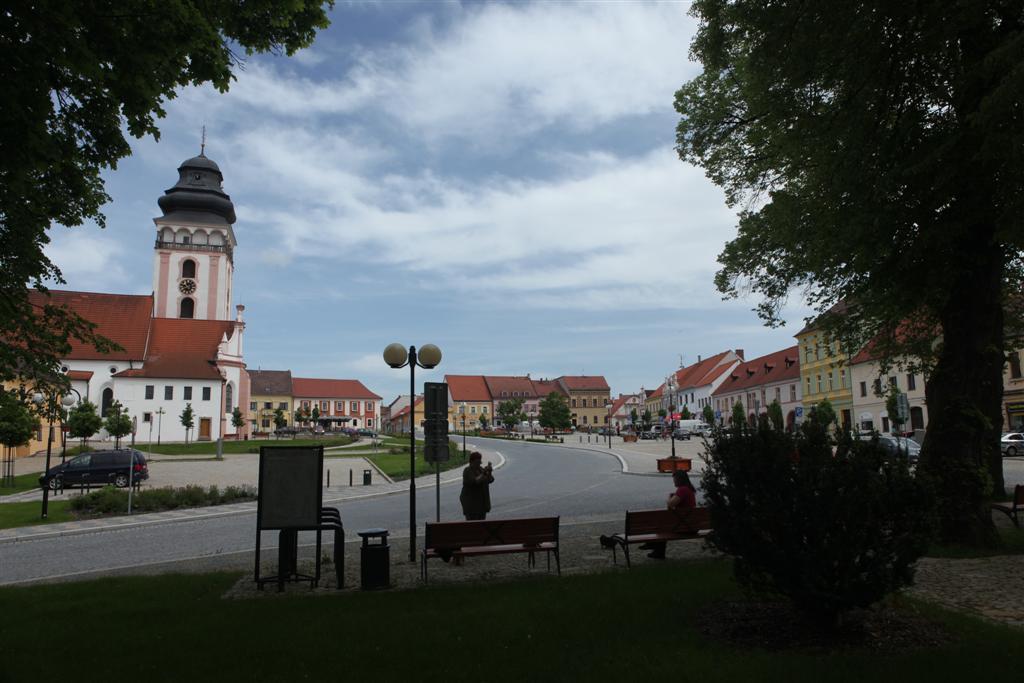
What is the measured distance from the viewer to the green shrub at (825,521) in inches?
221

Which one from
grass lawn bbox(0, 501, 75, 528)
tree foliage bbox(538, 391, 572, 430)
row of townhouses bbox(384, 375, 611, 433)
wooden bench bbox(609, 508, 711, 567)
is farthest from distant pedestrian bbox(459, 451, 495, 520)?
row of townhouses bbox(384, 375, 611, 433)

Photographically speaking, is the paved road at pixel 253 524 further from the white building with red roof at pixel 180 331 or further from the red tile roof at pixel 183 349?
the red tile roof at pixel 183 349

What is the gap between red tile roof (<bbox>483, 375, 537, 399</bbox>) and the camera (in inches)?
5753

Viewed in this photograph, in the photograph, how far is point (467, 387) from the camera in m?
146

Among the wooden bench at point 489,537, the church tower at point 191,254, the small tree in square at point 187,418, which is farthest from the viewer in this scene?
the church tower at point 191,254

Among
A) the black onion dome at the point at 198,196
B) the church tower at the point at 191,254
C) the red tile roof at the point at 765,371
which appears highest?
the black onion dome at the point at 198,196

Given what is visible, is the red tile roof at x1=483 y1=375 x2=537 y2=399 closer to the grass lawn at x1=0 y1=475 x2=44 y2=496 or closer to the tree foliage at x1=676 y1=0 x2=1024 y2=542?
the grass lawn at x1=0 y1=475 x2=44 y2=496

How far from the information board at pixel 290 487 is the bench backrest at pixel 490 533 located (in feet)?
5.53

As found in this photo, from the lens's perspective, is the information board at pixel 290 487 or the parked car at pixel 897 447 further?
the information board at pixel 290 487

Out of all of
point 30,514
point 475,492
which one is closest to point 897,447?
point 475,492

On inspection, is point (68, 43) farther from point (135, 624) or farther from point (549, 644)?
point (549, 644)

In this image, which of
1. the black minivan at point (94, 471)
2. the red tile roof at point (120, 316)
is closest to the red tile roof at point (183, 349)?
the red tile roof at point (120, 316)

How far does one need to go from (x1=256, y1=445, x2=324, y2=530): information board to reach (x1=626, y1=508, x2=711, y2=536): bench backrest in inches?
179

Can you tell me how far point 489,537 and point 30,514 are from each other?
716 inches
